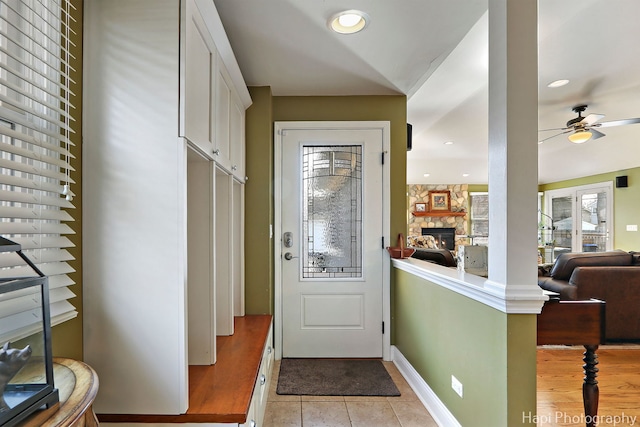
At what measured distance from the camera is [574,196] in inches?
298

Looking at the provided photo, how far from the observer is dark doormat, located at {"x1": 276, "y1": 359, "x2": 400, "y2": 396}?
235cm

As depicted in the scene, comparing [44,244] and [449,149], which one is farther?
[449,149]

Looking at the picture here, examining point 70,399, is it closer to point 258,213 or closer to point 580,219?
point 258,213

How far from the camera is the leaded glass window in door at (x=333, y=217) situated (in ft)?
9.69

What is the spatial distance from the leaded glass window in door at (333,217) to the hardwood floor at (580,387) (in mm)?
1606

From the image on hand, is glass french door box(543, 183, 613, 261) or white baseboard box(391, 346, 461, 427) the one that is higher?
glass french door box(543, 183, 613, 261)

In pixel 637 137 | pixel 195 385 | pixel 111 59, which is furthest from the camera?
pixel 637 137

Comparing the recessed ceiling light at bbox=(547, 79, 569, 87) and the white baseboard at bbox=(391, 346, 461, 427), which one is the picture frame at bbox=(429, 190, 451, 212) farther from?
the white baseboard at bbox=(391, 346, 461, 427)

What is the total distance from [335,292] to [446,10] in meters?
2.23

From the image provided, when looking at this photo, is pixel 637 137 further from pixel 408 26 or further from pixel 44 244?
pixel 44 244

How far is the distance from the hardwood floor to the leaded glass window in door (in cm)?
161

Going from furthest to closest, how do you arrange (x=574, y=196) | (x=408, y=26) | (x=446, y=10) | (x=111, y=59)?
(x=574, y=196), (x=408, y=26), (x=446, y=10), (x=111, y=59)

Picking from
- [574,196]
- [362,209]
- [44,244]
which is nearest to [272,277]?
[362,209]

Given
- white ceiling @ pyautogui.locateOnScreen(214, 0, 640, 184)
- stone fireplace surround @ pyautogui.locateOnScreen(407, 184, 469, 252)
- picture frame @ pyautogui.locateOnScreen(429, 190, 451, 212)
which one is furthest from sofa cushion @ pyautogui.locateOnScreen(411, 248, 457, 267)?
picture frame @ pyautogui.locateOnScreen(429, 190, 451, 212)
